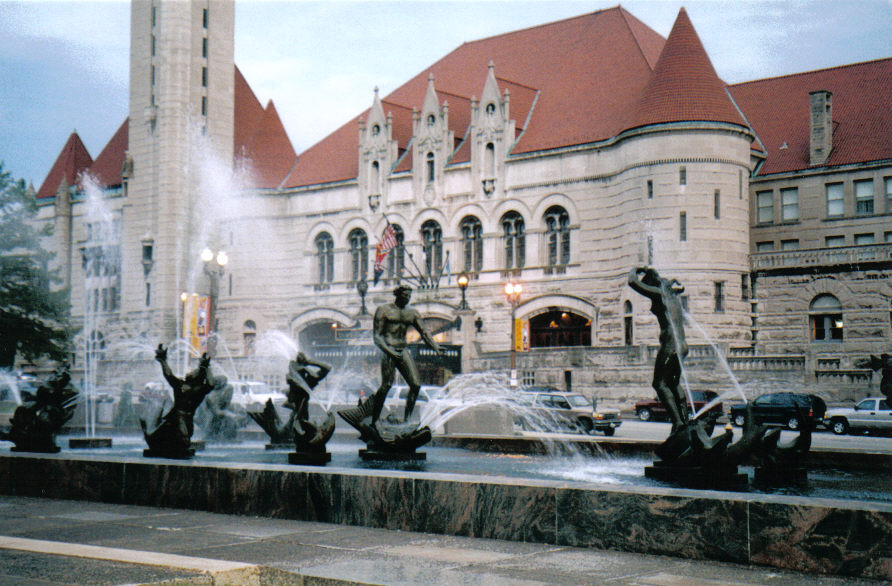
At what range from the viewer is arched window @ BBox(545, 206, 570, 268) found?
47375 mm

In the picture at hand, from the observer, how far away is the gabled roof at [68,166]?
70.1m

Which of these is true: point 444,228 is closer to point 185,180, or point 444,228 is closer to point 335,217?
point 335,217

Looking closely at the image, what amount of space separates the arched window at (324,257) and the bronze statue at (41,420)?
40.8 m

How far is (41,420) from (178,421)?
302 centimetres

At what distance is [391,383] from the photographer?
43.1 feet

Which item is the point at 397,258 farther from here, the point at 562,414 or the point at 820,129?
the point at 562,414

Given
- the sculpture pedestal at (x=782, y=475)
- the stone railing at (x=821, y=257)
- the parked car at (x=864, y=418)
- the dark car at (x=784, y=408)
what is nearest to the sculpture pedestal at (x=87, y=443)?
the sculpture pedestal at (x=782, y=475)

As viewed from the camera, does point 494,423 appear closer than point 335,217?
Yes

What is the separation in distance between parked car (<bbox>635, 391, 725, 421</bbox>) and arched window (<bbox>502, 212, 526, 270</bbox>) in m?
12.9

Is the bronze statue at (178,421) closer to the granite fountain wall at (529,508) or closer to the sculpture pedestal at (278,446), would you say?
the granite fountain wall at (529,508)

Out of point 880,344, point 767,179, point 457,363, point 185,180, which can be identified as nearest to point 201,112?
point 185,180

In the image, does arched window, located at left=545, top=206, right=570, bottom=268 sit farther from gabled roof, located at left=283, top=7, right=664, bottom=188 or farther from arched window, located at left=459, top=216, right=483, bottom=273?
arched window, located at left=459, top=216, right=483, bottom=273

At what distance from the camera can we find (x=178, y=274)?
5881 centimetres

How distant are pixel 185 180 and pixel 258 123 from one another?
23.8 ft
